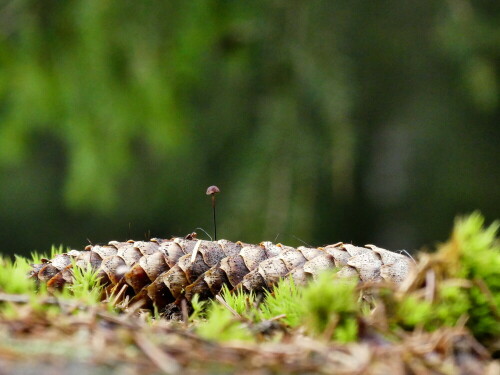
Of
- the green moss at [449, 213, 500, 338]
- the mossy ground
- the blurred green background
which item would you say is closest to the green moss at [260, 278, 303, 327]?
the mossy ground

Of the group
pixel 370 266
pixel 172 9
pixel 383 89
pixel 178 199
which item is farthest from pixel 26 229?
pixel 370 266

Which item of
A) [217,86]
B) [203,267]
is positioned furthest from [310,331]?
[217,86]

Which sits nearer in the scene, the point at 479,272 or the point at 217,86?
the point at 479,272

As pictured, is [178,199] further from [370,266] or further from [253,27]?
[370,266]

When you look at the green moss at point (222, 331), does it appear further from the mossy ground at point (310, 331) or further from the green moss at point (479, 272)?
the green moss at point (479, 272)

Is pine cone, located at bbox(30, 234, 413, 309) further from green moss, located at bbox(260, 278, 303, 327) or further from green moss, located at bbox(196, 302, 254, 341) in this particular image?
green moss, located at bbox(196, 302, 254, 341)

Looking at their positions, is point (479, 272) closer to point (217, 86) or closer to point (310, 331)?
point (310, 331)

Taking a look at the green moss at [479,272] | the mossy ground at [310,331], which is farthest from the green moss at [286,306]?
the green moss at [479,272]
